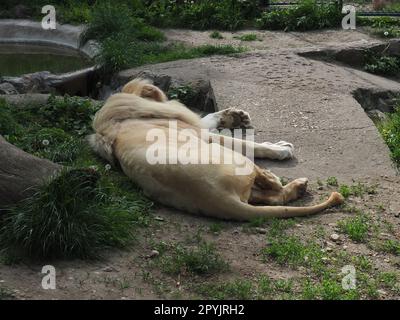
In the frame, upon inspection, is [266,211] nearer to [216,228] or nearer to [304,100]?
[216,228]

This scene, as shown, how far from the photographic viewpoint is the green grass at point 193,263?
4711 mm

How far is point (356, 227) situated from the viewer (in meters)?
5.32

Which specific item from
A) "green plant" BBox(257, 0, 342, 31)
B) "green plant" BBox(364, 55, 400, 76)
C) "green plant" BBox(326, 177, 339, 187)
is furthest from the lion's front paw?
"green plant" BBox(257, 0, 342, 31)

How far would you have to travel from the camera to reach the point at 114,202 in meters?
5.32

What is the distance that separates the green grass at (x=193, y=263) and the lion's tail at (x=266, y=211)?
0.55 metres

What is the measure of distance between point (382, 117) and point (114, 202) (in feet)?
13.2

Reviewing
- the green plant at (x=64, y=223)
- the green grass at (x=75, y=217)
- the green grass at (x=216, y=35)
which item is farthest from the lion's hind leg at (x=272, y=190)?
the green grass at (x=216, y=35)

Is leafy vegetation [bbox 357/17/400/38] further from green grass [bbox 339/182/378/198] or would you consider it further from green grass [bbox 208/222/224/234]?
green grass [bbox 208/222/224/234]

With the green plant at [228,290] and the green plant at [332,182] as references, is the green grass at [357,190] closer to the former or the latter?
the green plant at [332,182]

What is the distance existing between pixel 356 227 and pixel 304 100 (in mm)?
2954

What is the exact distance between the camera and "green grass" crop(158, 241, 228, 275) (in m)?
4.71

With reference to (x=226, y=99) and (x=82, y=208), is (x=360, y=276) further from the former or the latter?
(x=226, y=99)

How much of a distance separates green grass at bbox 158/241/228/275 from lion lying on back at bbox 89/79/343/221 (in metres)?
0.57
